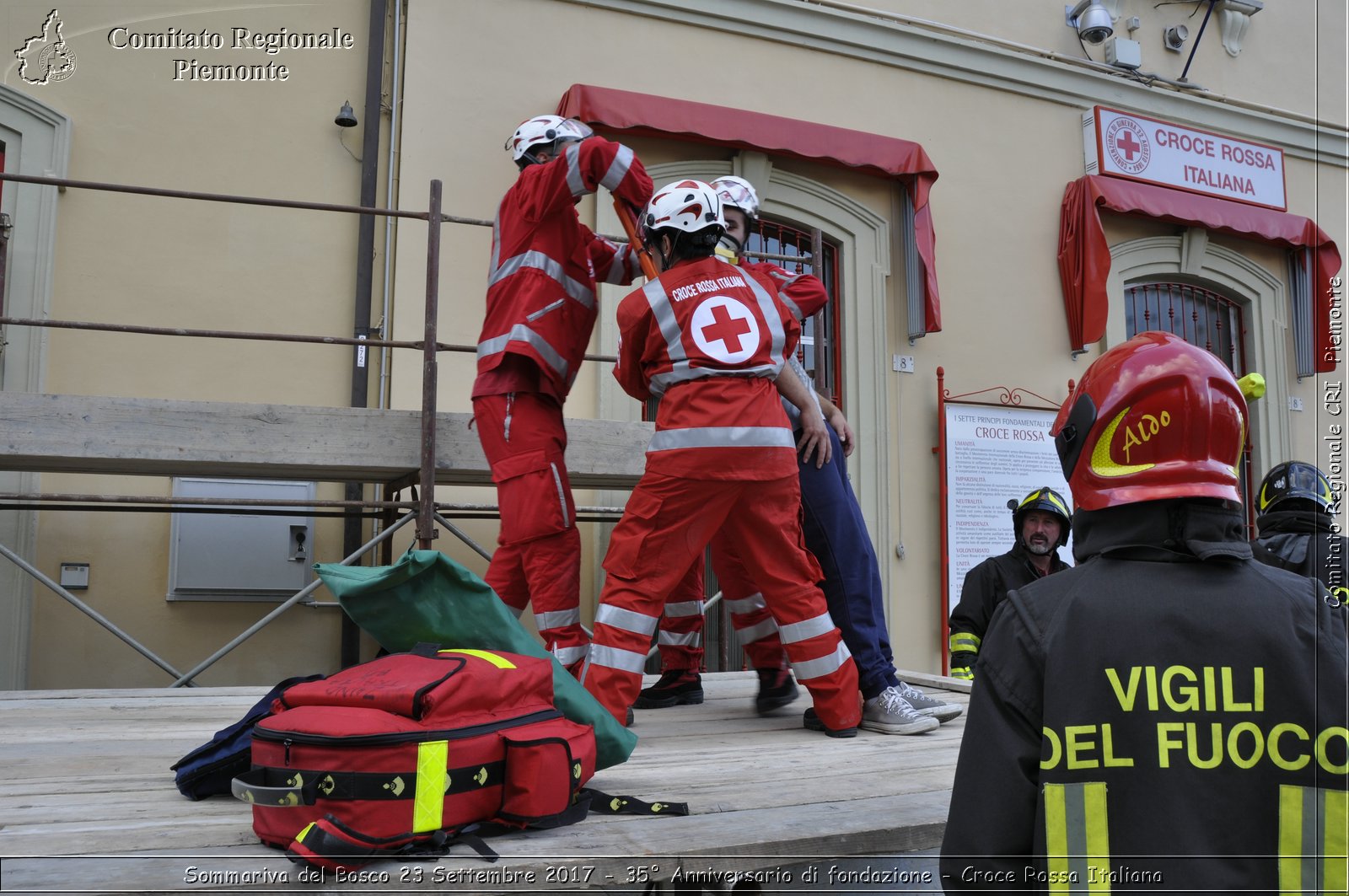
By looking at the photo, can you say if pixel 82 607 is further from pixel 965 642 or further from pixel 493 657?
pixel 965 642

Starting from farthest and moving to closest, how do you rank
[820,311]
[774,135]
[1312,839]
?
[820,311]
[774,135]
[1312,839]

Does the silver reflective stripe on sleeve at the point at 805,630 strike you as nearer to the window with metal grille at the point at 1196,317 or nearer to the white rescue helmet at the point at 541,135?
the white rescue helmet at the point at 541,135

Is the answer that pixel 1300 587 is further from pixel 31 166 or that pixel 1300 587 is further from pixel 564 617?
pixel 31 166

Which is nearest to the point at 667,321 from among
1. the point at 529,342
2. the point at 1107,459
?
the point at 529,342

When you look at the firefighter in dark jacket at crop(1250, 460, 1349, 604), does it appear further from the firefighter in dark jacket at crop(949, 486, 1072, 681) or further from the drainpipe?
the drainpipe

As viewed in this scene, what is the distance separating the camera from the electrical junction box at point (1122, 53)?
28.9 ft

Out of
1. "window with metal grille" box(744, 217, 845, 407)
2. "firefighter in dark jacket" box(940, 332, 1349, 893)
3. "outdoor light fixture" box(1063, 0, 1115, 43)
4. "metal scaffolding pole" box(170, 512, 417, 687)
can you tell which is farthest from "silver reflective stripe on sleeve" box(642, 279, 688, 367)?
"outdoor light fixture" box(1063, 0, 1115, 43)

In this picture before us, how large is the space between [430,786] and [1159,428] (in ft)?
4.30

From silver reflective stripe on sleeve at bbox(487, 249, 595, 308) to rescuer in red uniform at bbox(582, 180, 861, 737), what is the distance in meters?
0.49

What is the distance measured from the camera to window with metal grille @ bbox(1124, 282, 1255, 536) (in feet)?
29.6

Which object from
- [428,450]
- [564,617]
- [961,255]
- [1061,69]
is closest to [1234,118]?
[1061,69]

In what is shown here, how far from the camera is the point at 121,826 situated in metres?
2.04

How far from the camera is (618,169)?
11.2 feet

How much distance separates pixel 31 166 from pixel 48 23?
899mm
